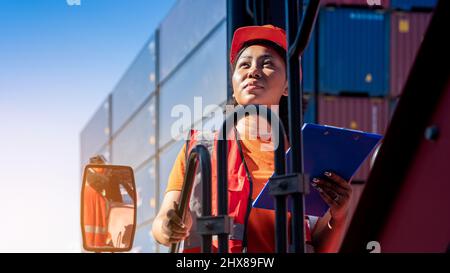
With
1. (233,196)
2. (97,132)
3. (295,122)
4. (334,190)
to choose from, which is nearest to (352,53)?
(97,132)

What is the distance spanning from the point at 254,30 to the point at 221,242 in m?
1.12

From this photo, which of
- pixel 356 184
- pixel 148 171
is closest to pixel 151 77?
pixel 148 171

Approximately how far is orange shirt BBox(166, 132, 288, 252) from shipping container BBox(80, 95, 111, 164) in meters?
→ 16.6

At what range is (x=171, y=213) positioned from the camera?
2.21 meters

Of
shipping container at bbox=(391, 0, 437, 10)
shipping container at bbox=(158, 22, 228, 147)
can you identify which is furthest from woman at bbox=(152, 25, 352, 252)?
shipping container at bbox=(391, 0, 437, 10)

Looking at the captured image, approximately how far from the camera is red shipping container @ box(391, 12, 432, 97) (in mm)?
14891

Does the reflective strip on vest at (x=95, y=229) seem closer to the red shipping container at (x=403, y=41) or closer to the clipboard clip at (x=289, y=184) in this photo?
the clipboard clip at (x=289, y=184)

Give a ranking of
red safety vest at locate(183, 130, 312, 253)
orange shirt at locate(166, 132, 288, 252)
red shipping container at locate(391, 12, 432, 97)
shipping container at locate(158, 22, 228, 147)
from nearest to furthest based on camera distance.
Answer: red safety vest at locate(183, 130, 312, 253), orange shirt at locate(166, 132, 288, 252), shipping container at locate(158, 22, 228, 147), red shipping container at locate(391, 12, 432, 97)

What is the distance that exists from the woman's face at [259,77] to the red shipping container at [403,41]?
1233 centimetres

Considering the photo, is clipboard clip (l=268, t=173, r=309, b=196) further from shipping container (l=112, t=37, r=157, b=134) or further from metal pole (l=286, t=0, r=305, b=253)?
shipping container (l=112, t=37, r=157, b=134)

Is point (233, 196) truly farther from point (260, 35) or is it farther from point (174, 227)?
point (260, 35)

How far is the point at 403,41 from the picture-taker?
49.6 feet

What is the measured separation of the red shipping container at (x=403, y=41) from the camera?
14891 millimetres
